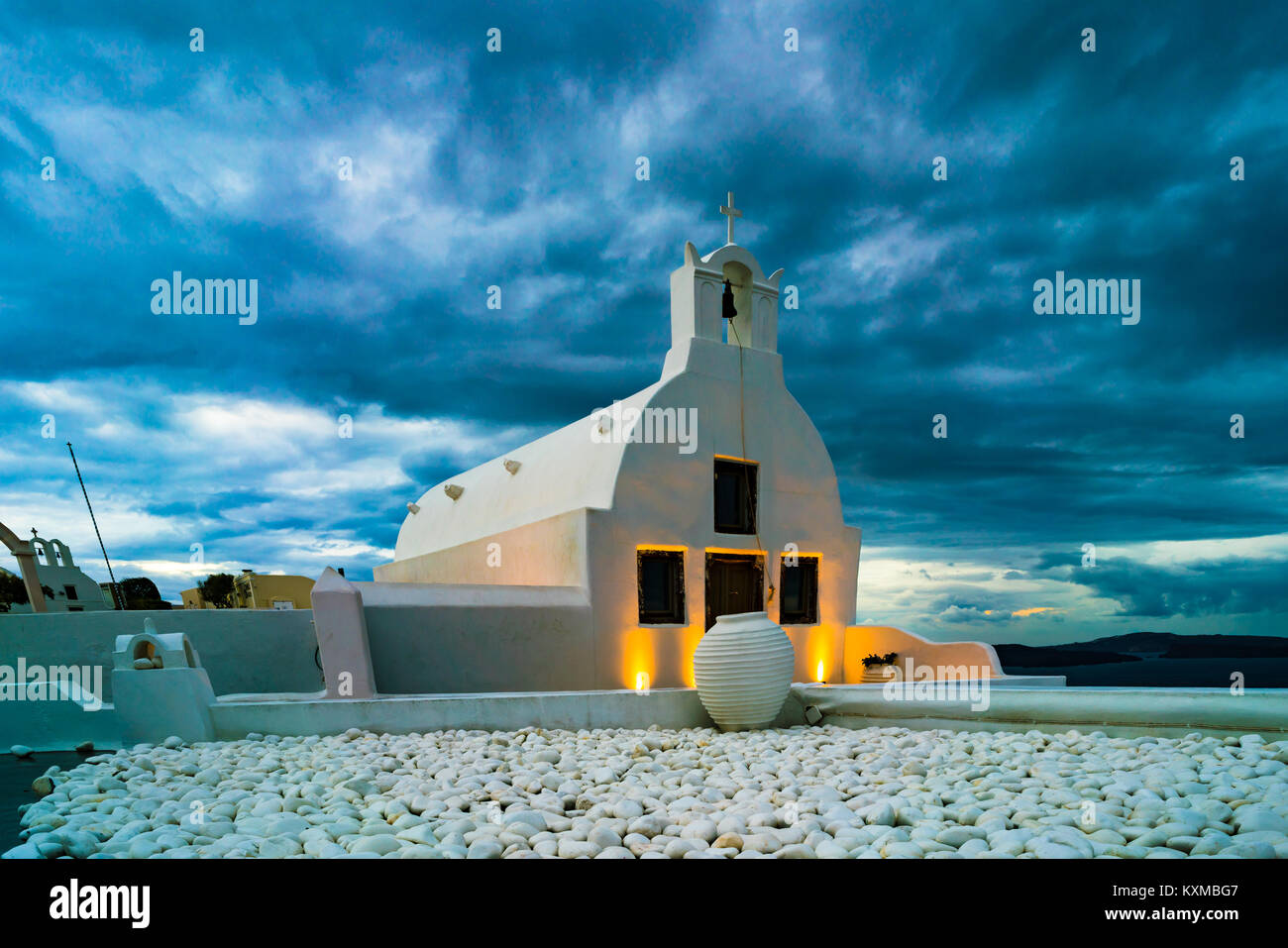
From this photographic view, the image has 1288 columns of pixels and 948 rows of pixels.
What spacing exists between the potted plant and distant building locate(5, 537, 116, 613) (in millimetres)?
14708

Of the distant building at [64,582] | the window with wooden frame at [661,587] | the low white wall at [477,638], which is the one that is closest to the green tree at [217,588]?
the distant building at [64,582]

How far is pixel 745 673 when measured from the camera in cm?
768

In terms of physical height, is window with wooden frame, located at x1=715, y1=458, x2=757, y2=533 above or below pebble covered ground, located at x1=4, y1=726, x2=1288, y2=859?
above

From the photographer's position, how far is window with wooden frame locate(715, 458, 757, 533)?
1211 centimetres

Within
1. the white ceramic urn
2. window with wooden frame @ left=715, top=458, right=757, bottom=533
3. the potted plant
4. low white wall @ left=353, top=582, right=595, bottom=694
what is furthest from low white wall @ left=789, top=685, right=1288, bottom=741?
the potted plant

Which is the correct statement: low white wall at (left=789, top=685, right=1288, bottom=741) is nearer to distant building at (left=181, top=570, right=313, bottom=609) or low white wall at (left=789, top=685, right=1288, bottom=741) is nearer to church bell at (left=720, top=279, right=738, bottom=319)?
church bell at (left=720, top=279, right=738, bottom=319)

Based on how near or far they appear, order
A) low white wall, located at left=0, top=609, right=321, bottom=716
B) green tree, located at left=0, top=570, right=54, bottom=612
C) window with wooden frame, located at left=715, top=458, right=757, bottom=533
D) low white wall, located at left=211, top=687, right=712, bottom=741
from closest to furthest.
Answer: low white wall, located at left=211, top=687, right=712, bottom=741
low white wall, located at left=0, top=609, right=321, bottom=716
window with wooden frame, located at left=715, top=458, right=757, bottom=533
green tree, located at left=0, top=570, right=54, bottom=612

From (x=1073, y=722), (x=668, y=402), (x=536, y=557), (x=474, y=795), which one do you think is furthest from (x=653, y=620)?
(x=474, y=795)

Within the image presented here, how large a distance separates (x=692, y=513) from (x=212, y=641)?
22.5ft

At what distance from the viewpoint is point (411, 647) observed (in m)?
9.77

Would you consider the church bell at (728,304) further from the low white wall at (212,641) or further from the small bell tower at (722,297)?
the low white wall at (212,641)

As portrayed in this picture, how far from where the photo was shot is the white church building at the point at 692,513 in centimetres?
1098
